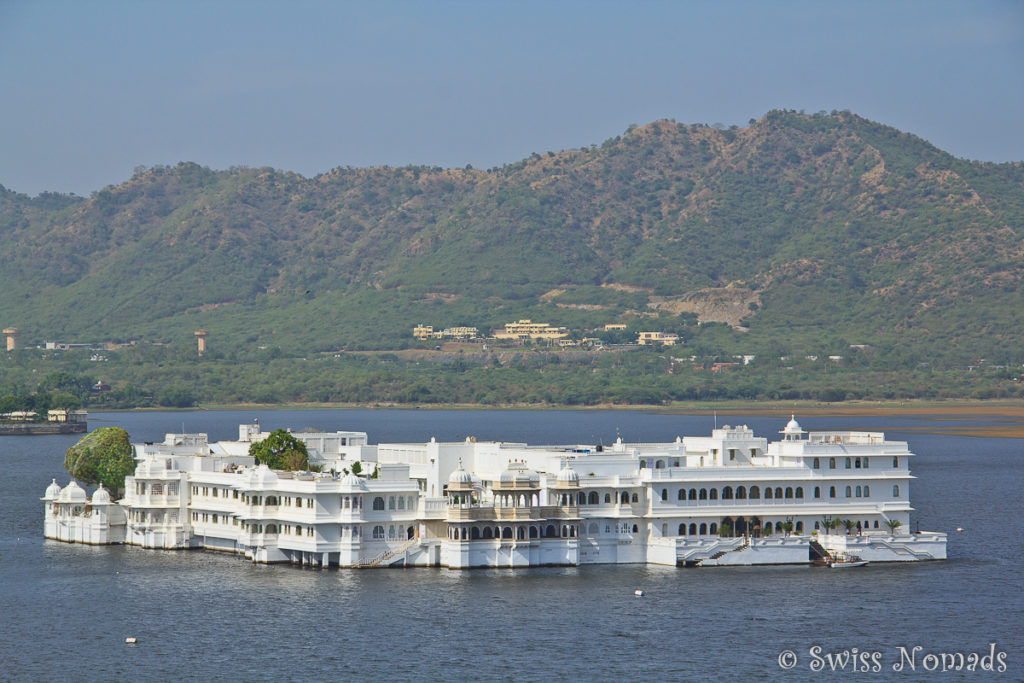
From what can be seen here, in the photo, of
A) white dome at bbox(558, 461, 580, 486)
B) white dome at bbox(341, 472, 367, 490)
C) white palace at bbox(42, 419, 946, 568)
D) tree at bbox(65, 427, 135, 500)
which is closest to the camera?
white dome at bbox(341, 472, 367, 490)

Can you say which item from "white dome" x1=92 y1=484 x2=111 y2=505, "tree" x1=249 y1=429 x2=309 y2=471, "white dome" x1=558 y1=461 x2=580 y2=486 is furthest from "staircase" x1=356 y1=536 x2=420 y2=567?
"white dome" x1=92 y1=484 x2=111 y2=505

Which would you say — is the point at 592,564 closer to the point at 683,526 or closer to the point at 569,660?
the point at 683,526

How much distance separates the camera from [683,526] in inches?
3364

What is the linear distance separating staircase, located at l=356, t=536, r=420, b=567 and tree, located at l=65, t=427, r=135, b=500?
22.4 meters

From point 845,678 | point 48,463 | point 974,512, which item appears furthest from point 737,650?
point 48,463

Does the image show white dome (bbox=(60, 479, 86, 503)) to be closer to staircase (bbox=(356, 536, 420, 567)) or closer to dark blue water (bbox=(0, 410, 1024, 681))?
dark blue water (bbox=(0, 410, 1024, 681))

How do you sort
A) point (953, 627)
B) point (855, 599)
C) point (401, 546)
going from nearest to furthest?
point (953, 627) < point (855, 599) < point (401, 546)

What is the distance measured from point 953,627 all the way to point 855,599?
19.5 feet

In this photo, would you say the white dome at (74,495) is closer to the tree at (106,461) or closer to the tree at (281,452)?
the tree at (106,461)

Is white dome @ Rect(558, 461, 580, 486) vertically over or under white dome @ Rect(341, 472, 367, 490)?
over

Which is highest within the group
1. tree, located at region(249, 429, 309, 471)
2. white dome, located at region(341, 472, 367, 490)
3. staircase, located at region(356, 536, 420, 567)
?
tree, located at region(249, 429, 309, 471)

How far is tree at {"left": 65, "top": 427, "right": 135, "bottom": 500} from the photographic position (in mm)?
99000

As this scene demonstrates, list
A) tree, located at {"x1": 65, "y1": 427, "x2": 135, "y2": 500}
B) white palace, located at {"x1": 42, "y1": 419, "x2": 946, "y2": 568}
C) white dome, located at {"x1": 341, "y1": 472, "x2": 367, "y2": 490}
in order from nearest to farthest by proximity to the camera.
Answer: white dome, located at {"x1": 341, "y1": 472, "x2": 367, "y2": 490}, white palace, located at {"x1": 42, "y1": 419, "x2": 946, "y2": 568}, tree, located at {"x1": 65, "y1": 427, "x2": 135, "y2": 500}

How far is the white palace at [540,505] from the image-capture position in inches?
3228
